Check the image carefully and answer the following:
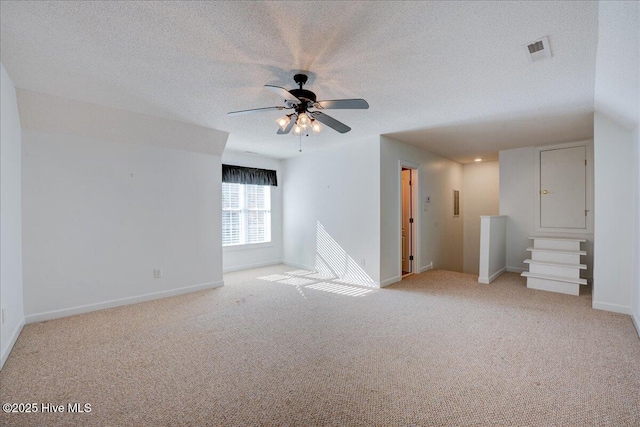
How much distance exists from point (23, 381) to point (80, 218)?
1.97 m

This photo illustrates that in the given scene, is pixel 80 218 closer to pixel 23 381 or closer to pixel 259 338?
pixel 23 381

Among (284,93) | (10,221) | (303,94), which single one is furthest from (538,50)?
(10,221)

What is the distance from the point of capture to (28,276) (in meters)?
3.12

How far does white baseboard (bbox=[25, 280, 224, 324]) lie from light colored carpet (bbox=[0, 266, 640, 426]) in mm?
139

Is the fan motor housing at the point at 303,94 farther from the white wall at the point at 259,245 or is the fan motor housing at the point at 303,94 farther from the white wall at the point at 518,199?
the white wall at the point at 518,199

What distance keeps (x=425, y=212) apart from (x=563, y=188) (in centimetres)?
236

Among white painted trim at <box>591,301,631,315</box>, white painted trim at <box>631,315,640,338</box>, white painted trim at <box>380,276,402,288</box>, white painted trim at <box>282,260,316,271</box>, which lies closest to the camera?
white painted trim at <box>631,315,640,338</box>

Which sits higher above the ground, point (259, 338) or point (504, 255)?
point (504, 255)

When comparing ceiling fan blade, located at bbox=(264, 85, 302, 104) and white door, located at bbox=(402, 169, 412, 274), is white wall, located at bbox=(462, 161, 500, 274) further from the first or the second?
ceiling fan blade, located at bbox=(264, 85, 302, 104)

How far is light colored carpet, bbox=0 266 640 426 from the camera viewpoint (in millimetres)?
1746

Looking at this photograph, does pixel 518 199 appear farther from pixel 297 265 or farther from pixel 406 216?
pixel 297 265

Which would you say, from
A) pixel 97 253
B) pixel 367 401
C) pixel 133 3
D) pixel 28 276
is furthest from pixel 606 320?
pixel 28 276

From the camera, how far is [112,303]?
12.0 ft

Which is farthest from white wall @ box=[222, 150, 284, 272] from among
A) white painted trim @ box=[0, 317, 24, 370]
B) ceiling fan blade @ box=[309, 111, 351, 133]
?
ceiling fan blade @ box=[309, 111, 351, 133]
